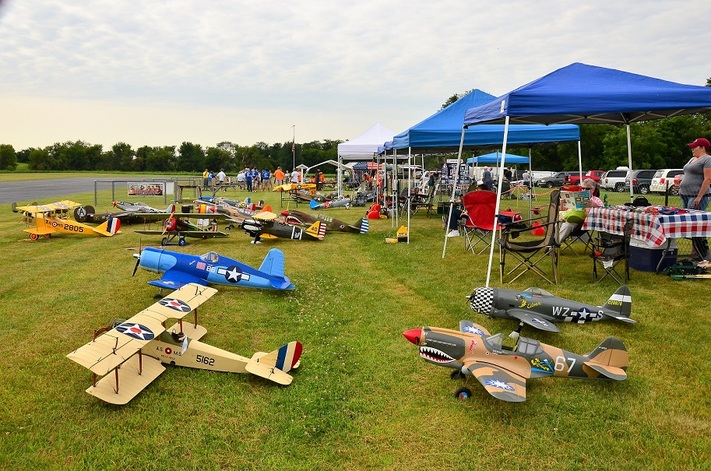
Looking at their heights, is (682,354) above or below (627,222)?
below

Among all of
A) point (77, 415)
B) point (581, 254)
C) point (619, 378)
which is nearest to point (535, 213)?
point (581, 254)

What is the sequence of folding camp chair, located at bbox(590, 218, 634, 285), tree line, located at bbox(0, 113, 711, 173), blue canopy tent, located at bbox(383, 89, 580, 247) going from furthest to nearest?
tree line, located at bbox(0, 113, 711, 173) → blue canopy tent, located at bbox(383, 89, 580, 247) → folding camp chair, located at bbox(590, 218, 634, 285)

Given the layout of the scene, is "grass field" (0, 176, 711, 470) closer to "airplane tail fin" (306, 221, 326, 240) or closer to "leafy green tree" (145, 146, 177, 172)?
"airplane tail fin" (306, 221, 326, 240)

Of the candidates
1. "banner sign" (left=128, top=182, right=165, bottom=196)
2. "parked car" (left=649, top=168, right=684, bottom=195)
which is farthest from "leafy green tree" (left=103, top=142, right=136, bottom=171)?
"parked car" (left=649, top=168, right=684, bottom=195)

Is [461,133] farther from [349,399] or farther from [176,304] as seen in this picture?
[349,399]

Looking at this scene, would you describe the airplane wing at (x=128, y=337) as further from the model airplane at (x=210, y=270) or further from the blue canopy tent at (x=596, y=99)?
the blue canopy tent at (x=596, y=99)

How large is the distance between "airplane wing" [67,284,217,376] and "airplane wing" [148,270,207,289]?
1275mm

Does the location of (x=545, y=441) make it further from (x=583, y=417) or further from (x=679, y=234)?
(x=679, y=234)

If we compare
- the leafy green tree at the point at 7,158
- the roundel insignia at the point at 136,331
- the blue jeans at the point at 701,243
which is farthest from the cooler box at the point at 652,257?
the leafy green tree at the point at 7,158

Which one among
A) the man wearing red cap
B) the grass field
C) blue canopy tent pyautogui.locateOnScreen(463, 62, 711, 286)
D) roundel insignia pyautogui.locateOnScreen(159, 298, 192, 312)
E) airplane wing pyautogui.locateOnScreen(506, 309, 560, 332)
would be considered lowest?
the grass field

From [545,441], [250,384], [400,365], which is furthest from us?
[400,365]

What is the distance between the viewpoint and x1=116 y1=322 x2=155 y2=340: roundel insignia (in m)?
3.69

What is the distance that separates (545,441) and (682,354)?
2.13 meters

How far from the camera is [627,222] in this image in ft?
20.2
